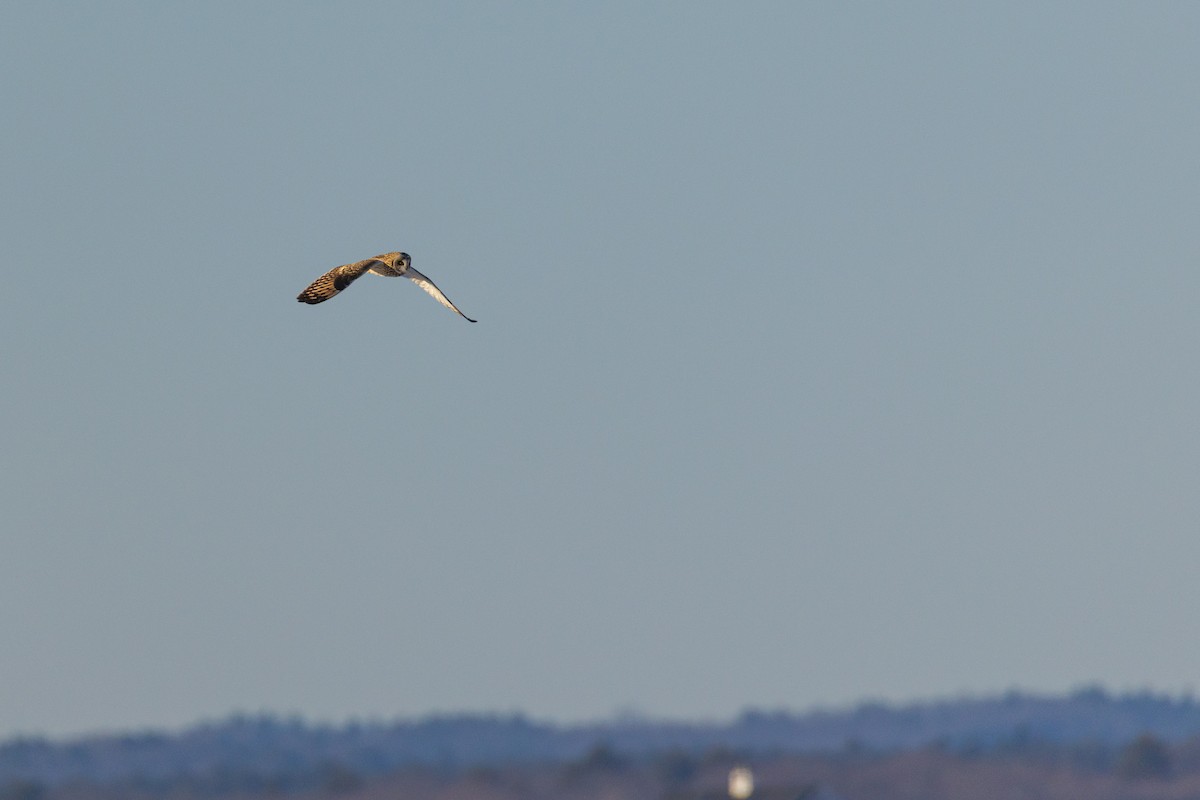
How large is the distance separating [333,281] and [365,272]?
32.8 inches

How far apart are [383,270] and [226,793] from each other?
498 feet

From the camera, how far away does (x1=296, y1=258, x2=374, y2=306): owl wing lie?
5047 centimetres

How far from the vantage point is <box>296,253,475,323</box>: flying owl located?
5069cm

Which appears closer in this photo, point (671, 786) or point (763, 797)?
point (763, 797)

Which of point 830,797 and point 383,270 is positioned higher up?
point 383,270

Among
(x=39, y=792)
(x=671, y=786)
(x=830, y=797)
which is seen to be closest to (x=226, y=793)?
(x=39, y=792)

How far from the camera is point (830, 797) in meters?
120

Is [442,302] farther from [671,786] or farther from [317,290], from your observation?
[671,786]

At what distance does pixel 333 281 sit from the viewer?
5125 cm

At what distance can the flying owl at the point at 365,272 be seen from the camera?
166 feet

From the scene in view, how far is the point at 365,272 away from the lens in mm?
51812

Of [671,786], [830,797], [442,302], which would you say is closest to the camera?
[442,302]

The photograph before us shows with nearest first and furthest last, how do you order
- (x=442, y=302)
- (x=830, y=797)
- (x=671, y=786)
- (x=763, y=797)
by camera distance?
(x=442, y=302) → (x=763, y=797) → (x=830, y=797) → (x=671, y=786)

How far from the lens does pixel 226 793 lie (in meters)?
198
